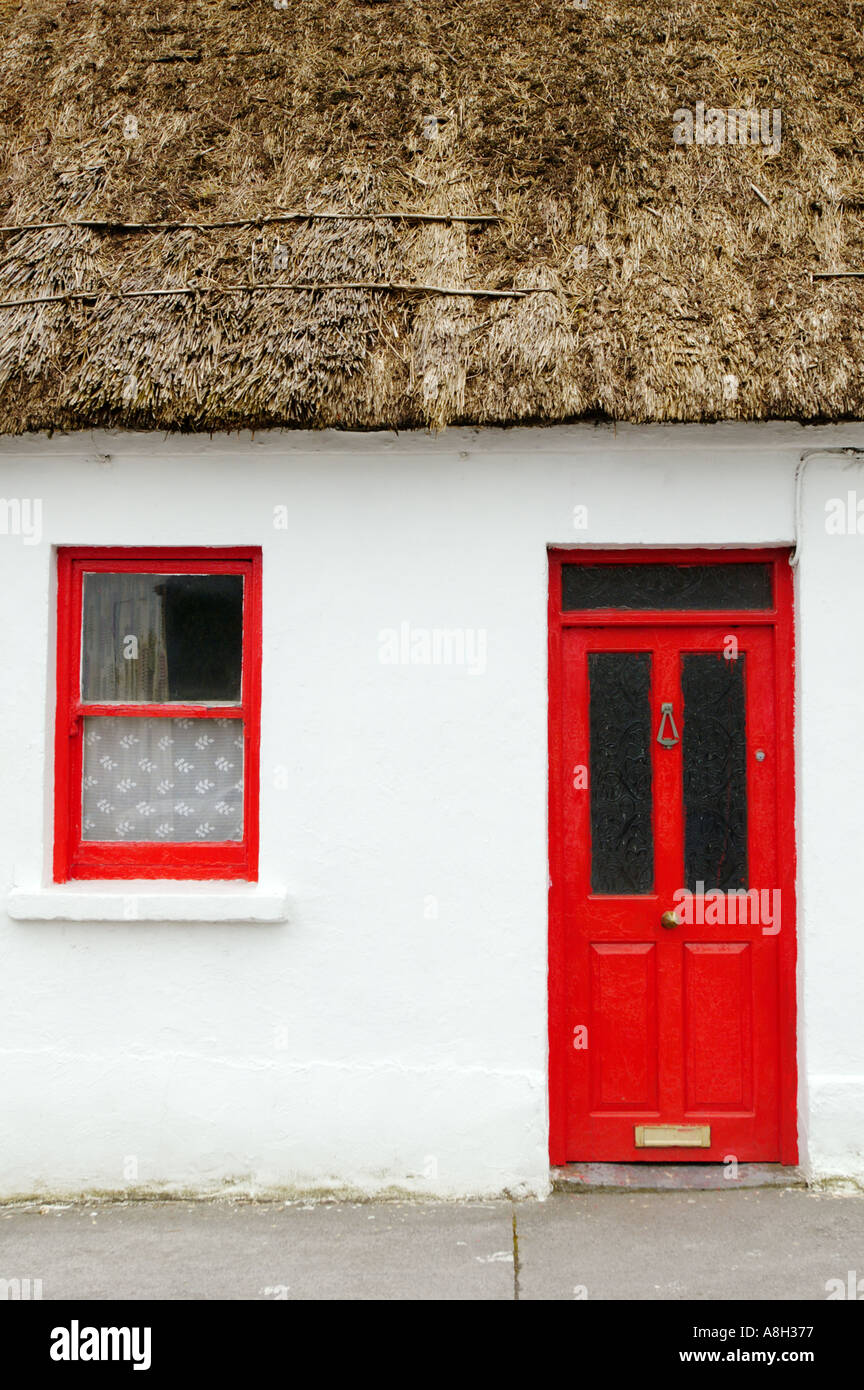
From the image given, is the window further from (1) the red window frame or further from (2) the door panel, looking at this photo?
(1) the red window frame

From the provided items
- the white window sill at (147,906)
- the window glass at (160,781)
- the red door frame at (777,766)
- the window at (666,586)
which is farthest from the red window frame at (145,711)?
the window at (666,586)

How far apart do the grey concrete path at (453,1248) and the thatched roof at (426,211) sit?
10.3 ft

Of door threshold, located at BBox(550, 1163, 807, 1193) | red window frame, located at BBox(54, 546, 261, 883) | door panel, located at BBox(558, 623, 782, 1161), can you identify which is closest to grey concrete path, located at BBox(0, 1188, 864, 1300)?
door threshold, located at BBox(550, 1163, 807, 1193)

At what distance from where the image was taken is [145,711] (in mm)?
4297

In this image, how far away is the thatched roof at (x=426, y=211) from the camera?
13.0 feet

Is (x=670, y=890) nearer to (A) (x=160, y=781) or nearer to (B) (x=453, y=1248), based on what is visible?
(B) (x=453, y=1248)

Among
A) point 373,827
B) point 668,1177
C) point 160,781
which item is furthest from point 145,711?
point 668,1177

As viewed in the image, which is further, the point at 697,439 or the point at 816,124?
the point at 816,124

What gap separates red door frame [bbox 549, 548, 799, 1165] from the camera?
4195 mm

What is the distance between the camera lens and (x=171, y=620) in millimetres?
4328

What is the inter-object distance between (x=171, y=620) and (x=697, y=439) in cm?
240

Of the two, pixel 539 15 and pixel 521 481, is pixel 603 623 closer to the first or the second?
pixel 521 481

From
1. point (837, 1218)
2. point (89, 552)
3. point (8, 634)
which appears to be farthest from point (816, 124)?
point (837, 1218)

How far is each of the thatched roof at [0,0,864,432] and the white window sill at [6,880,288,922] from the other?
6.38ft
